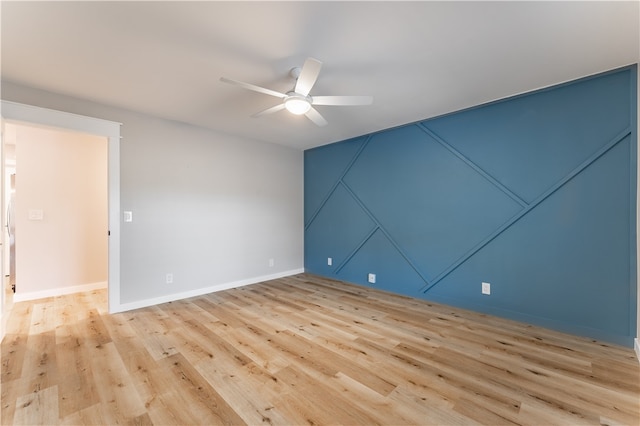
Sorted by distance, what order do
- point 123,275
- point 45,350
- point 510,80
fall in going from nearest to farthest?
point 45,350 < point 510,80 < point 123,275

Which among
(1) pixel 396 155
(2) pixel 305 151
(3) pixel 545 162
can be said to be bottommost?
(3) pixel 545 162

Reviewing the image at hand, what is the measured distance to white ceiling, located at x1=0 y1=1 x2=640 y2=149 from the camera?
171 centimetres

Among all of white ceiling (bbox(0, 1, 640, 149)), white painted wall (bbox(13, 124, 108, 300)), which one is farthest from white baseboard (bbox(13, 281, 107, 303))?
white ceiling (bbox(0, 1, 640, 149))

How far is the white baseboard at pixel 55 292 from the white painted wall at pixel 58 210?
1 cm

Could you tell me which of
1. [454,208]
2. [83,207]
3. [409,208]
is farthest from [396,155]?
[83,207]

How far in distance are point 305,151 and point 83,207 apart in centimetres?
389

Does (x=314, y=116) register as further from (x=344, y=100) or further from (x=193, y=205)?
(x=193, y=205)

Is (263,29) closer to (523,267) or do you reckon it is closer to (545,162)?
(545,162)

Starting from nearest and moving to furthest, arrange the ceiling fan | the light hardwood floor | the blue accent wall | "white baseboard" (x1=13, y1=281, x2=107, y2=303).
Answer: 1. the light hardwood floor
2. the ceiling fan
3. the blue accent wall
4. "white baseboard" (x1=13, y1=281, x2=107, y2=303)

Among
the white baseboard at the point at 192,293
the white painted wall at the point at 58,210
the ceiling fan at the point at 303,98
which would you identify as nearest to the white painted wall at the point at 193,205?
the white baseboard at the point at 192,293

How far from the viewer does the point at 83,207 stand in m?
4.23

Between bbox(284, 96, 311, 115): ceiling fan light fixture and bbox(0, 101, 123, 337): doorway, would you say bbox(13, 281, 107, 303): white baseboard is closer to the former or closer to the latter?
bbox(0, 101, 123, 337): doorway

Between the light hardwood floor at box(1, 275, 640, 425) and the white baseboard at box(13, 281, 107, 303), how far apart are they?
661mm

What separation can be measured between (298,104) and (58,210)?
423 centimetres
